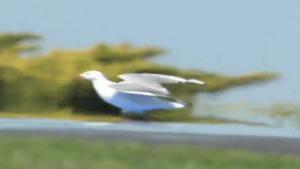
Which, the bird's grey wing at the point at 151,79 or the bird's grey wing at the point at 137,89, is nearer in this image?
the bird's grey wing at the point at 137,89

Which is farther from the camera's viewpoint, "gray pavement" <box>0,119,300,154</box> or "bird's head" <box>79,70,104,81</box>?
"bird's head" <box>79,70,104,81</box>

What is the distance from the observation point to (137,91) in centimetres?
1114

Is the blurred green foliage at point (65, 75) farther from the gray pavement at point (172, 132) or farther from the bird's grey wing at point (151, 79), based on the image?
the gray pavement at point (172, 132)

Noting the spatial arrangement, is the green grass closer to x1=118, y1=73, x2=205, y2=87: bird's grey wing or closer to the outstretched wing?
the outstretched wing

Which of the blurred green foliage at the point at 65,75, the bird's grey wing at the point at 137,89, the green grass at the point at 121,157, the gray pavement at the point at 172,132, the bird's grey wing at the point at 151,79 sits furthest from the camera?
the blurred green foliage at the point at 65,75

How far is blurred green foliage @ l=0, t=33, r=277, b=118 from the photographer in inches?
→ 456

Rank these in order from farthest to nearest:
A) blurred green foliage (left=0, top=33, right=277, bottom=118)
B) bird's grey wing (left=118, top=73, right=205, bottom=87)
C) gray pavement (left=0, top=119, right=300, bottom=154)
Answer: blurred green foliage (left=0, top=33, right=277, bottom=118), bird's grey wing (left=118, top=73, right=205, bottom=87), gray pavement (left=0, top=119, right=300, bottom=154)

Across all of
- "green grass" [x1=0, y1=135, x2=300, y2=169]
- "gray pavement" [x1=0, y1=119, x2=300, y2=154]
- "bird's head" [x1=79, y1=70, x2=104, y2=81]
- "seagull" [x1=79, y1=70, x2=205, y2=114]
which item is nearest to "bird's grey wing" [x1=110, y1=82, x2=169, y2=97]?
"seagull" [x1=79, y1=70, x2=205, y2=114]

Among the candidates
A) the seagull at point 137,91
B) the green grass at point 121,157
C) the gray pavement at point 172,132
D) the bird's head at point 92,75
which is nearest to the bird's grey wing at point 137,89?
the seagull at point 137,91

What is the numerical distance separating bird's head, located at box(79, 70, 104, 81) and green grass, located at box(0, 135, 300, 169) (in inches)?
79.9

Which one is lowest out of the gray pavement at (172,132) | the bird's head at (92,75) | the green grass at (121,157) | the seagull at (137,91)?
the green grass at (121,157)

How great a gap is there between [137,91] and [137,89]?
0.03m

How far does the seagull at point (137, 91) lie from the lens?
1117cm

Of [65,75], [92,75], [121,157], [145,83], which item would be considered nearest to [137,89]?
[145,83]
